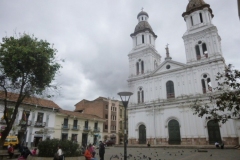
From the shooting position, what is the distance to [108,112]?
44.7 metres

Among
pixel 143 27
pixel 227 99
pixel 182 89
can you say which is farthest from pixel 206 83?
pixel 227 99

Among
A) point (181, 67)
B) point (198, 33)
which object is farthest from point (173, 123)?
point (198, 33)

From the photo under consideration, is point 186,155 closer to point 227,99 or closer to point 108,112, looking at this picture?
point 227,99

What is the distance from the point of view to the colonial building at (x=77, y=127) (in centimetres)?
3108

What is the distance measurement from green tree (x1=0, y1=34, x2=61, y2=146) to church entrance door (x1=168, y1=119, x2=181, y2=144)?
63.8 feet

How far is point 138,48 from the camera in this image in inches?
1404

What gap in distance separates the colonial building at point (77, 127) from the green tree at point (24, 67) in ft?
56.3

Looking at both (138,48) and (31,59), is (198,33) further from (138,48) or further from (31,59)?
(31,59)

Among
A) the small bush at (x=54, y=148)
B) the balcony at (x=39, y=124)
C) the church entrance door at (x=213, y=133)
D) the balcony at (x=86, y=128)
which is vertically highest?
the balcony at (x=39, y=124)

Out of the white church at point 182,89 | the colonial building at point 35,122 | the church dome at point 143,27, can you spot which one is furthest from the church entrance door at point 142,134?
the church dome at point 143,27

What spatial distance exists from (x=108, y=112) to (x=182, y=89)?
2206cm

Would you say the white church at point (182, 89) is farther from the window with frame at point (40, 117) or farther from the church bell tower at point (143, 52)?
the window with frame at point (40, 117)

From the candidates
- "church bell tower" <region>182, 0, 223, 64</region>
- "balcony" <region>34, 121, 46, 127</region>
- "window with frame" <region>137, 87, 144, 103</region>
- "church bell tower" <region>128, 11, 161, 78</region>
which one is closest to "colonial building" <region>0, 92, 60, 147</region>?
"balcony" <region>34, 121, 46, 127</region>

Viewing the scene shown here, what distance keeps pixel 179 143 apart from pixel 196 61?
12639 millimetres
